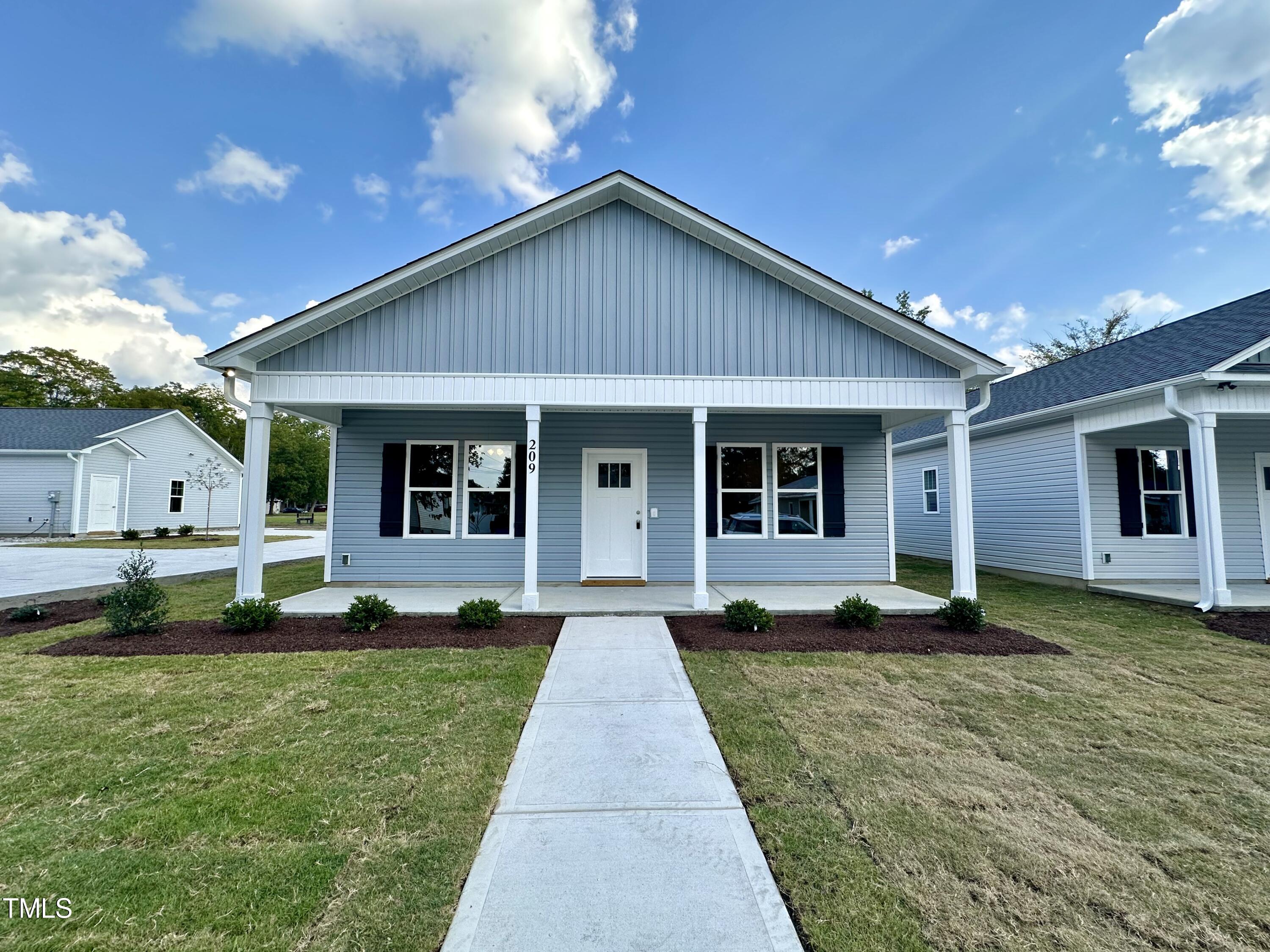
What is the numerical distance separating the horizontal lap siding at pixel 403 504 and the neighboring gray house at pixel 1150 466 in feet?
23.3

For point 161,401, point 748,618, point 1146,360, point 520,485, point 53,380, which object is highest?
point 53,380

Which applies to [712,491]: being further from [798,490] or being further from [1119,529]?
[1119,529]

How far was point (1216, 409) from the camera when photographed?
7.17m

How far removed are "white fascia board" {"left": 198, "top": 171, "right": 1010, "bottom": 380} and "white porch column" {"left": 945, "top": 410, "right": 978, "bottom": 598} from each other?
715 millimetres

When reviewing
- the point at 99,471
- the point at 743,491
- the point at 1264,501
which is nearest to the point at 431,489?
the point at 743,491

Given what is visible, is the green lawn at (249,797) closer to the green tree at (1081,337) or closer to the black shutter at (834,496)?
the black shutter at (834,496)

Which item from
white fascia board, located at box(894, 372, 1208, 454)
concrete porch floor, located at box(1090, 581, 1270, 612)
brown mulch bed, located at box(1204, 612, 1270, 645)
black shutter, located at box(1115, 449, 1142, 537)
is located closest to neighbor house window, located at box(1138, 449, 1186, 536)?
black shutter, located at box(1115, 449, 1142, 537)

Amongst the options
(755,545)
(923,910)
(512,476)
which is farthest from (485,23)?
(923,910)

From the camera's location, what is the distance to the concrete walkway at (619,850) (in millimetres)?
1746

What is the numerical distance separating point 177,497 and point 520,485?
879 inches

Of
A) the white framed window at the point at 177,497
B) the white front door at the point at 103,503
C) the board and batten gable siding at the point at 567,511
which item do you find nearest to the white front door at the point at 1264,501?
the board and batten gable siding at the point at 567,511

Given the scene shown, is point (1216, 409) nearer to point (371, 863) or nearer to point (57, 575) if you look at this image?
point (371, 863)

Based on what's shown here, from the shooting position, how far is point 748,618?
5824 mm

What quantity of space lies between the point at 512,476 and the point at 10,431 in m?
23.3
